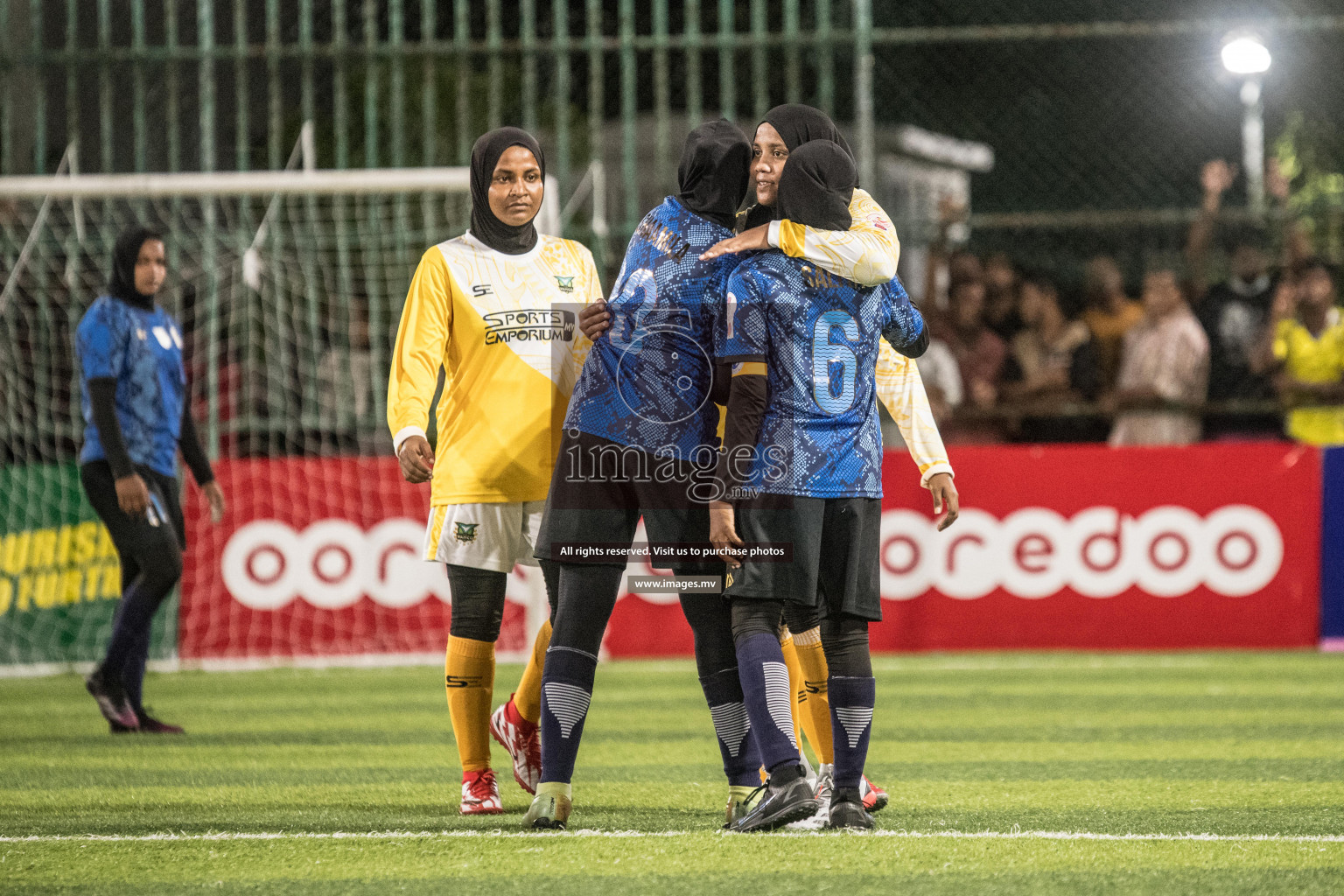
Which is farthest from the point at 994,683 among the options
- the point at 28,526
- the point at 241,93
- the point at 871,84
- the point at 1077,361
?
the point at 241,93

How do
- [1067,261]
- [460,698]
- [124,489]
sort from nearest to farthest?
[460,698] < [124,489] < [1067,261]

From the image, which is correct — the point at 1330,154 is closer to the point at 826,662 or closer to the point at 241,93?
the point at 241,93

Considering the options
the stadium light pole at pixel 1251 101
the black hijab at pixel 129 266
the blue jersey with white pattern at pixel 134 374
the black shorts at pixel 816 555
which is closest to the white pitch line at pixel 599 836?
the black shorts at pixel 816 555

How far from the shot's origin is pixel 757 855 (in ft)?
13.0

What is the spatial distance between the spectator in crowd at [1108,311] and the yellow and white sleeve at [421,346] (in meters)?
6.99

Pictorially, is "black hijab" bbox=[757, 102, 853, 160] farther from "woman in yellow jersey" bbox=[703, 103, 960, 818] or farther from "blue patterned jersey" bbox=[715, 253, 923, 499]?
"blue patterned jersey" bbox=[715, 253, 923, 499]

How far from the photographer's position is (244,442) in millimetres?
10656

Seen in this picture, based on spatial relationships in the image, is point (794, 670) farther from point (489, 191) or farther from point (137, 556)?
point (137, 556)

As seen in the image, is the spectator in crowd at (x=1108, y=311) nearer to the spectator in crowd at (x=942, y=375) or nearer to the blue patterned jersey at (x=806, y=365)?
the spectator in crowd at (x=942, y=375)

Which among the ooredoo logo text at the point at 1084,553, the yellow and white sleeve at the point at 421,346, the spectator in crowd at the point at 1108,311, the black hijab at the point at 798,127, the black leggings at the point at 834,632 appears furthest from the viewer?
the spectator in crowd at the point at 1108,311

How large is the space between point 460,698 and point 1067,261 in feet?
23.1

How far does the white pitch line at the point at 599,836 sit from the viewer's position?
13.8 ft

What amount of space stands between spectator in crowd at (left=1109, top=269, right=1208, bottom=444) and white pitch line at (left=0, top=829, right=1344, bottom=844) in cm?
661

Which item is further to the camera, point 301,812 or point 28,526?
point 28,526
